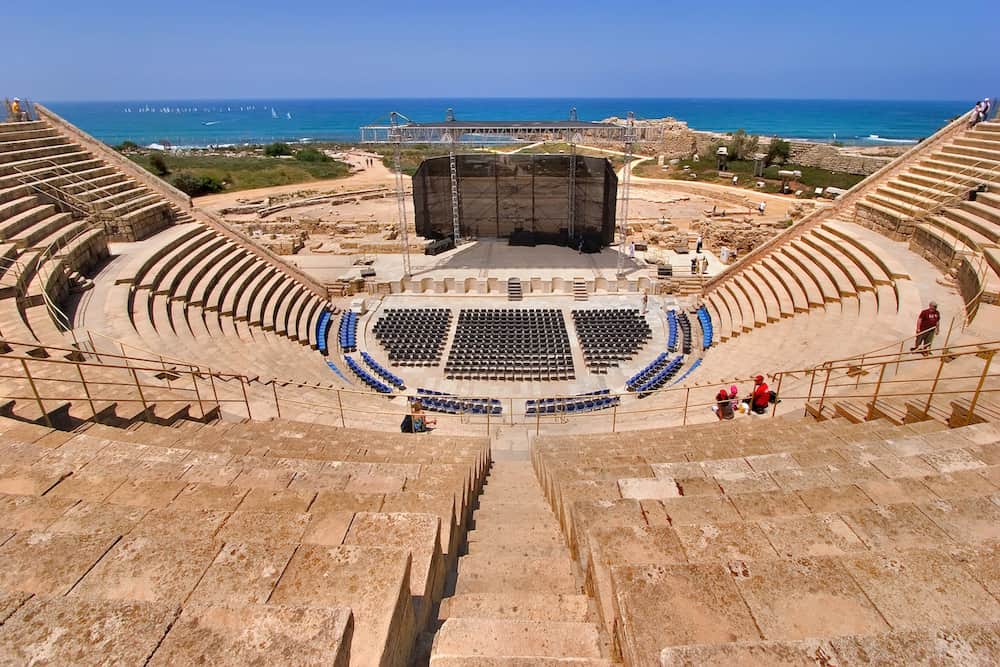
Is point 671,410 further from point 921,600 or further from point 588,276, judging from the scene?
point 588,276

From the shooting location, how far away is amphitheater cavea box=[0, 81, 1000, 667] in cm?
304

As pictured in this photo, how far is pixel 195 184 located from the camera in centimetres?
4909

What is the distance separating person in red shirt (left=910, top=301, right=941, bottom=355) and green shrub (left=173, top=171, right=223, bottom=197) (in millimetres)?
53845

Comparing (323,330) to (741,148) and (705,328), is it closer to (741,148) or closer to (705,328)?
(705,328)

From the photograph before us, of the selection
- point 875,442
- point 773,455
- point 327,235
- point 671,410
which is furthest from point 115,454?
point 327,235

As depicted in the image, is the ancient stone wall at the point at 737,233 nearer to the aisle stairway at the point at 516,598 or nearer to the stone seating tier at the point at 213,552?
the aisle stairway at the point at 516,598

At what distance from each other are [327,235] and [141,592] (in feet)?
115

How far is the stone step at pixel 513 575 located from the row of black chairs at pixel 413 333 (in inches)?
544

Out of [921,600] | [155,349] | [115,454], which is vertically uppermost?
[921,600]

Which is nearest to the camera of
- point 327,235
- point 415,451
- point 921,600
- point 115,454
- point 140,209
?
point 921,600


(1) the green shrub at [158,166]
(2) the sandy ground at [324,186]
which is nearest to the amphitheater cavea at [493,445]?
(2) the sandy ground at [324,186]

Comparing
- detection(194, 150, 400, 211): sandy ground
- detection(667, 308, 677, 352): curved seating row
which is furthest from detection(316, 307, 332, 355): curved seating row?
detection(194, 150, 400, 211): sandy ground

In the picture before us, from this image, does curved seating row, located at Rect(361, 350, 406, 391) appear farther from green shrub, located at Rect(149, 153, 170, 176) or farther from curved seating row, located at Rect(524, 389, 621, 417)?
green shrub, located at Rect(149, 153, 170, 176)

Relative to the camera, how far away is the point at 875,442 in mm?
7262
